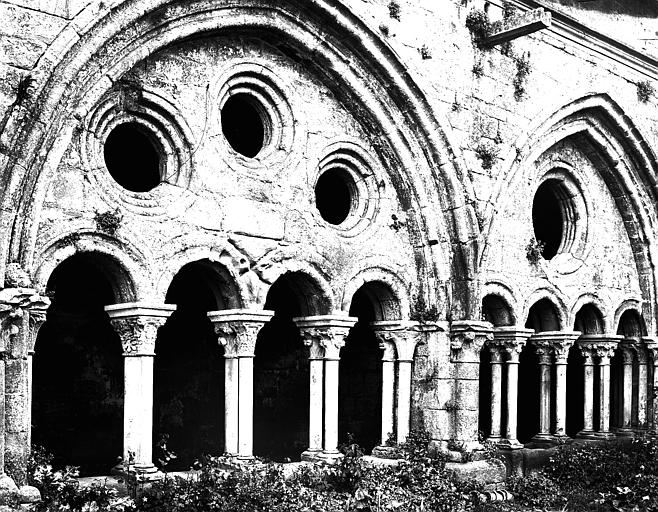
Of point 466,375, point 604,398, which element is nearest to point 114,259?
point 466,375

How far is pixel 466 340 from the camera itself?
33.6 ft

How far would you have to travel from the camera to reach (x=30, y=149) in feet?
22.9

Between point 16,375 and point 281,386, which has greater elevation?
point 16,375

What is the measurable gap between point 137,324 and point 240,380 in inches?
50.9

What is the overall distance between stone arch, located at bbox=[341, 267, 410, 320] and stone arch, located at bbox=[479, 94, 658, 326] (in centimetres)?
210

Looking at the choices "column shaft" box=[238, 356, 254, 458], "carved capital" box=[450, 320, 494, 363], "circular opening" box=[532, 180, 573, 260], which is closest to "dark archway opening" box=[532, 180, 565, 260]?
"circular opening" box=[532, 180, 573, 260]

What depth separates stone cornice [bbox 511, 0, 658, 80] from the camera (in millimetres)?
11477

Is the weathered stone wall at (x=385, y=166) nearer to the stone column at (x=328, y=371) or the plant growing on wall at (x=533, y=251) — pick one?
the plant growing on wall at (x=533, y=251)

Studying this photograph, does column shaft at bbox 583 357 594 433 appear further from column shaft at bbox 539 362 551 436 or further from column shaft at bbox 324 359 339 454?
column shaft at bbox 324 359 339 454

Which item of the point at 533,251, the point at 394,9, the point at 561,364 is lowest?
the point at 561,364

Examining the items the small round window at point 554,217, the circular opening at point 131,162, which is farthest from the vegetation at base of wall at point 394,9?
the small round window at point 554,217

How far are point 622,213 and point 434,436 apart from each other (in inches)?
209

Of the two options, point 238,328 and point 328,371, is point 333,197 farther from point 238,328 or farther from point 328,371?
point 238,328

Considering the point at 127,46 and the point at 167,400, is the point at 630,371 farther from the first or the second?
the point at 127,46
